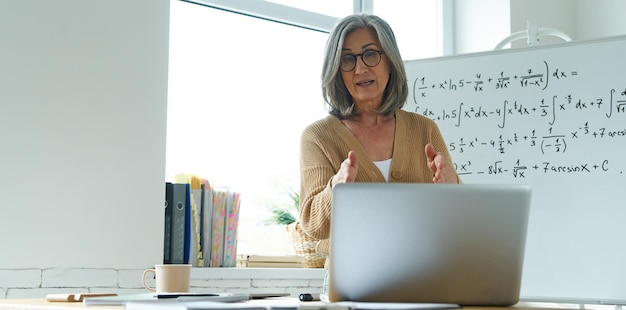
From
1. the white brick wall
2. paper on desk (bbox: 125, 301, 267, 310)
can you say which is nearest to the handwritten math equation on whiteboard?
the white brick wall

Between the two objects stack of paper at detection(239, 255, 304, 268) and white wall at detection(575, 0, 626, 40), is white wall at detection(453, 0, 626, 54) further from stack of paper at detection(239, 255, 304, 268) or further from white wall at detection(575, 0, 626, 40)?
stack of paper at detection(239, 255, 304, 268)

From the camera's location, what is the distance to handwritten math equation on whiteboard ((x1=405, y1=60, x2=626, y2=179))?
261cm

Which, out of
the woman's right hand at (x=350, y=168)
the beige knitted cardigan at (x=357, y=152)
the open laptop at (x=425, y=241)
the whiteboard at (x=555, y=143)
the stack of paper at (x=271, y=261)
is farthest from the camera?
the stack of paper at (x=271, y=261)

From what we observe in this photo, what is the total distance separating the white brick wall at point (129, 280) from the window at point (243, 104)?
0.26 m

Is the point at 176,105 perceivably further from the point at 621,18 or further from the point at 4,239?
the point at 621,18

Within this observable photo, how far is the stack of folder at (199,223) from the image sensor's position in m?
2.64

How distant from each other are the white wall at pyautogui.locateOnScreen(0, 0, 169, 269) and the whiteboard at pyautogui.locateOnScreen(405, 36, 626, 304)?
42.5 inches

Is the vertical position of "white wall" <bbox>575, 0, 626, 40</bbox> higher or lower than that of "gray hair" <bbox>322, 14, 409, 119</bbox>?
higher

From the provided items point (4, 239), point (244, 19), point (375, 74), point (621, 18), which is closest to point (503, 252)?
point (375, 74)

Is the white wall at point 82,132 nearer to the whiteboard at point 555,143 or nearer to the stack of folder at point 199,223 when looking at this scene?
the stack of folder at point 199,223

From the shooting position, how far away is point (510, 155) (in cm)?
276

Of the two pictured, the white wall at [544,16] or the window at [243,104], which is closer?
the window at [243,104]

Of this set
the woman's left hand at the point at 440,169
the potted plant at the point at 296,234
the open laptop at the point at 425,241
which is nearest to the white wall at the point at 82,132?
the potted plant at the point at 296,234

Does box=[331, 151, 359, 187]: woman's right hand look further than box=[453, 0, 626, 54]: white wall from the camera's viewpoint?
No
